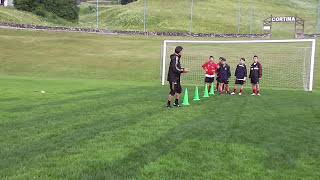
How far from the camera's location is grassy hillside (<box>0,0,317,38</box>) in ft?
214

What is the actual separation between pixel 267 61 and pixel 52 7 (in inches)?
2317

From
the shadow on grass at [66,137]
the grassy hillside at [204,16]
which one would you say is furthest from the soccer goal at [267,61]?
the grassy hillside at [204,16]

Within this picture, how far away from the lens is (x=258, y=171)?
5.48 metres

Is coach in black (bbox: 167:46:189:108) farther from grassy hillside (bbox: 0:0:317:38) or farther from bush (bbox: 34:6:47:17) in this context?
bush (bbox: 34:6:47:17)

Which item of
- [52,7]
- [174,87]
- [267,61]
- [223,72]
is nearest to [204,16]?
[52,7]

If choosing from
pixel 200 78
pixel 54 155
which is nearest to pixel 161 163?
pixel 54 155

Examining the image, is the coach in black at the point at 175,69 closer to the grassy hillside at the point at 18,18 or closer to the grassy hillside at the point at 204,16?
the grassy hillside at the point at 18,18

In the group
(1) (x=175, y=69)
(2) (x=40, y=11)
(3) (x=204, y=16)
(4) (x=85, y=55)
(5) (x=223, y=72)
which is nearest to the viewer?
(1) (x=175, y=69)

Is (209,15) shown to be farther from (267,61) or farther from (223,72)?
(223,72)

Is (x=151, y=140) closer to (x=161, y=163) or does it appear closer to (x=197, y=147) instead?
(x=197, y=147)

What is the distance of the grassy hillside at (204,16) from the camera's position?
65312 millimetres

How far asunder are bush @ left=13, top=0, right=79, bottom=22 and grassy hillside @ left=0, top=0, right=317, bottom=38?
16.1 ft

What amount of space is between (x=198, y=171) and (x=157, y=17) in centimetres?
6903

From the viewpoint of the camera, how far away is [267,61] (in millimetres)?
30734
